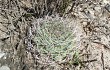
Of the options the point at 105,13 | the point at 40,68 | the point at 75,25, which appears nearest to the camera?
the point at 40,68

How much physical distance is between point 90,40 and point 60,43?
319 millimetres

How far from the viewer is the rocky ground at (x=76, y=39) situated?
1.90m

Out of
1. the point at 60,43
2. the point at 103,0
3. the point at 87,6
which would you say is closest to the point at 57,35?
the point at 60,43

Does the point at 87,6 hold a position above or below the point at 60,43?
above

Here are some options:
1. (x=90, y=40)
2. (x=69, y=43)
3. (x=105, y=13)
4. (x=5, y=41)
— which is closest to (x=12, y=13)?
(x=5, y=41)

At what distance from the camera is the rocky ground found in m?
1.90

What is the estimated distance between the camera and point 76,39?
1960mm

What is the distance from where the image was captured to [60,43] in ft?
6.23

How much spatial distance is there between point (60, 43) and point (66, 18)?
277 millimetres

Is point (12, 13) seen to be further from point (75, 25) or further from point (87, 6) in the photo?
point (87, 6)

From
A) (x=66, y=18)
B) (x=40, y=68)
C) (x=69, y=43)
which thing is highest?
(x=66, y=18)

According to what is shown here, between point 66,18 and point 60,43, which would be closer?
point 60,43

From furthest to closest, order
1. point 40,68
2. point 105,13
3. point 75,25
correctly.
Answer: point 105,13 → point 75,25 → point 40,68

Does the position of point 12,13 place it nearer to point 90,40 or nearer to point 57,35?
point 57,35
